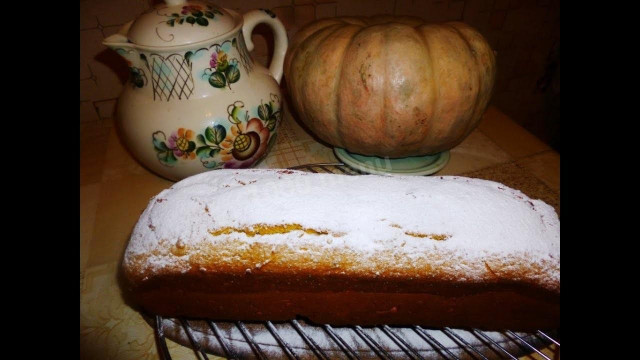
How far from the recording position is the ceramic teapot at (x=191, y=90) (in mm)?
883

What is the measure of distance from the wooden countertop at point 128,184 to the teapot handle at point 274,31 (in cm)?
29

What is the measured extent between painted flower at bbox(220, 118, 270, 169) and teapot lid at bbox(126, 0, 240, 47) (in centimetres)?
25

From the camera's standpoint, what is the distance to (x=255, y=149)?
1076mm

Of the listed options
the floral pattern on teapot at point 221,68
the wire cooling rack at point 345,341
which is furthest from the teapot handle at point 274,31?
the wire cooling rack at point 345,341

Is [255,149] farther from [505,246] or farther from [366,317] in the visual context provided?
[505,246]

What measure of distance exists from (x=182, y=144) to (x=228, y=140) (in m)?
0.12

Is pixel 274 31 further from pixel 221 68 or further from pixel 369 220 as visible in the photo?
pixel 369 220

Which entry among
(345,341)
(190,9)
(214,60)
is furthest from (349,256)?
(190,9)

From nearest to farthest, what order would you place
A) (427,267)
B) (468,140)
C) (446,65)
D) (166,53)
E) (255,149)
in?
1. (427,267)
2. (166,53)
3. (446,65)
4. (255,149)
5. (468,140)

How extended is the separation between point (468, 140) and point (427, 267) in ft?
2.80

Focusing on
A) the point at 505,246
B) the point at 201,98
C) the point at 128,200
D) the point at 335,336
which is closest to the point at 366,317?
the point at 335,336

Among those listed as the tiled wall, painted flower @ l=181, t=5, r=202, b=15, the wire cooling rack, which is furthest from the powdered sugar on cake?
the tiled wall

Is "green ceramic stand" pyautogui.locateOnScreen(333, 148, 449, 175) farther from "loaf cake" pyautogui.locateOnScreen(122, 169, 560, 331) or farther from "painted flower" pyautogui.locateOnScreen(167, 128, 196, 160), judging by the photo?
"painted flower" pyautogui.locateOnScreen(167, 128, 196, 160)

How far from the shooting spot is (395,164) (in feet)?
3.85
